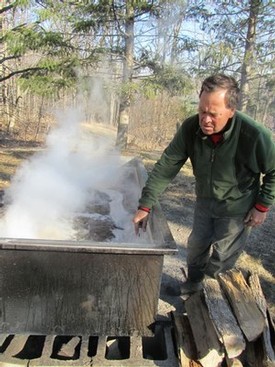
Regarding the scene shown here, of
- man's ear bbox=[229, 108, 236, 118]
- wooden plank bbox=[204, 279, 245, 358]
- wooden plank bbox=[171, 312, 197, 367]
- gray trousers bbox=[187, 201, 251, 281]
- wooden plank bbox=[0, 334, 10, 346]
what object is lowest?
wooden plank bbox=[0, 334, 10, 346]

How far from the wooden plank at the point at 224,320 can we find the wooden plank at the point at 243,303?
A: 0.16ft

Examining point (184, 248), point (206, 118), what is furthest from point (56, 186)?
point (206, 118)

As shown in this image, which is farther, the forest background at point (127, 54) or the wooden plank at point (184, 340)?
the forest background at point (127, 54)

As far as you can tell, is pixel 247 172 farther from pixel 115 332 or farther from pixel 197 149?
pixel 115 332

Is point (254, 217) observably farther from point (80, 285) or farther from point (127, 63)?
point (127, 63)

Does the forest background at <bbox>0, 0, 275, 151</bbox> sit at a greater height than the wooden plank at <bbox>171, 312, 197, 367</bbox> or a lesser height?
greater

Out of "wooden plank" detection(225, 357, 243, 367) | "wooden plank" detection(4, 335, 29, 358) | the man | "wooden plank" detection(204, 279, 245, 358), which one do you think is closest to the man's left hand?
the man

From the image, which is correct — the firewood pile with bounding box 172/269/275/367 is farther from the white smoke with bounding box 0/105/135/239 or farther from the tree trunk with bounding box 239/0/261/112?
the tree trunk with bounding box 239/0/261/112

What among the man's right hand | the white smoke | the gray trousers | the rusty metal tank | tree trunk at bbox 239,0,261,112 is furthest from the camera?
tree trunk at bbox 239,0,261,112

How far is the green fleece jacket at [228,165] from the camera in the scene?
2113 mm

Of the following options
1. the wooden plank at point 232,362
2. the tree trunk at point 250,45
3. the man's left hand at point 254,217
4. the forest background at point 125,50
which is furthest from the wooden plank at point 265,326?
the tree trunk at point 250,45

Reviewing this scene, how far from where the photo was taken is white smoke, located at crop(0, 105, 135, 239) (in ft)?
8.71

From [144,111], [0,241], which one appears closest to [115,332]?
[0,241]

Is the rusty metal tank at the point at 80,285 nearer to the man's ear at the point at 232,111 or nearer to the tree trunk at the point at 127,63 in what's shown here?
the man's ear at the point at 232,111
